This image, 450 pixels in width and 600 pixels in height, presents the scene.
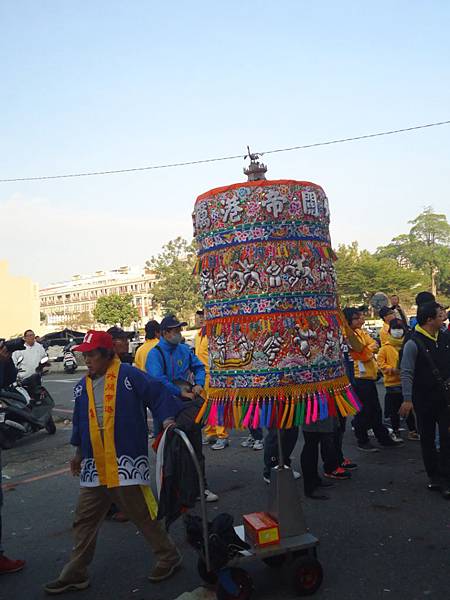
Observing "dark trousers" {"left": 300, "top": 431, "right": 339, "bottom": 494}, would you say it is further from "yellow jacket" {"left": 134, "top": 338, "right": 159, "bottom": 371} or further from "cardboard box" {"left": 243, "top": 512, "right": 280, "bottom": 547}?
"yellow jacket" {"left": 134, "top": 338, "right": 159, "bottom": 371}

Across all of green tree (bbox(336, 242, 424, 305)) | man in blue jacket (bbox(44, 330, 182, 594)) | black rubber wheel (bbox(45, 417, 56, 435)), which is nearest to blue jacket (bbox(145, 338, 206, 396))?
man in blue jacket (bbox(44, 330, 182, 594))

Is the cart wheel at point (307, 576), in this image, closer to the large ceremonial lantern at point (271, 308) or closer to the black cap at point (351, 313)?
the large ceremonial lantern at point (271, 308)

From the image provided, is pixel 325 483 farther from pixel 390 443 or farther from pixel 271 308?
pixel 271 308

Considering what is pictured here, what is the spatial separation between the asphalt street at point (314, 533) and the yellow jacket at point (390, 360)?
0.78 metres

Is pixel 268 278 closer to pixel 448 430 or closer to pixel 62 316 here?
pixel 448 430

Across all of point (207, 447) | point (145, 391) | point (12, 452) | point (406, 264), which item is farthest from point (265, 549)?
point (406, 264)

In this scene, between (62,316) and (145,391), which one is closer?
(145,391)

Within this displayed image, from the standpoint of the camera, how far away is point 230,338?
11.6ft

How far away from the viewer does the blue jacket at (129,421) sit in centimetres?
A: 376

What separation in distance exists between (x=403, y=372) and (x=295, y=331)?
217 centimetres

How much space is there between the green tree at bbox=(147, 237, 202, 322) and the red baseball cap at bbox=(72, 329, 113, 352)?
59.6m

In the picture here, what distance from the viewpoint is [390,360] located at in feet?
23.9

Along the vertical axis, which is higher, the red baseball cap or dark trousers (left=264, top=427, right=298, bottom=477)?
the red baseball cap

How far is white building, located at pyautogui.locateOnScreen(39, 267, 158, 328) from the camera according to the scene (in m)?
102
